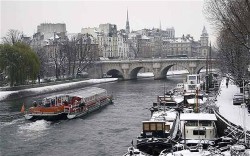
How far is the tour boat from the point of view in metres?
45.0

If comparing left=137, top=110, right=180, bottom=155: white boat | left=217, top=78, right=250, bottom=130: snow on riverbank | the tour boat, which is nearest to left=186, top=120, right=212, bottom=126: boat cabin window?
left=137, top=110, right=180, bottom=155: white boat

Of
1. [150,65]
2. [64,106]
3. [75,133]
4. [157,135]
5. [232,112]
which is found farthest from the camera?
Result: [150,65]

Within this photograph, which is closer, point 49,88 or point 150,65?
point 49,88

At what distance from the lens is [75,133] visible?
37.9m

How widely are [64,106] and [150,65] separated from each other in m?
64.6

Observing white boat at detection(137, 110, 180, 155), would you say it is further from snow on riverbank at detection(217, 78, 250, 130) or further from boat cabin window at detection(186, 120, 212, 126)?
snow on riverbank at detection(217, 78, 250, 130)

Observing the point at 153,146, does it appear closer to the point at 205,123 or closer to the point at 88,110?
the point at 205,123

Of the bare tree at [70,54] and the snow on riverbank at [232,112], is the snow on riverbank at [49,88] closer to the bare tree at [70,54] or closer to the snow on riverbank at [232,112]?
the bare tree at [70,54]

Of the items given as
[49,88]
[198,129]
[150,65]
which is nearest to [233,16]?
[198,129]

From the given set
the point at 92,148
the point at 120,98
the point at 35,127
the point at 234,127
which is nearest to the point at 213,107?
the point at 234,127

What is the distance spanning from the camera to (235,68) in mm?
46875

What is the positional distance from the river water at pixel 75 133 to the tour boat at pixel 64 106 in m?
0.94

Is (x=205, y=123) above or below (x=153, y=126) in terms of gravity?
above

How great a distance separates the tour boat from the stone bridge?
5272cm
